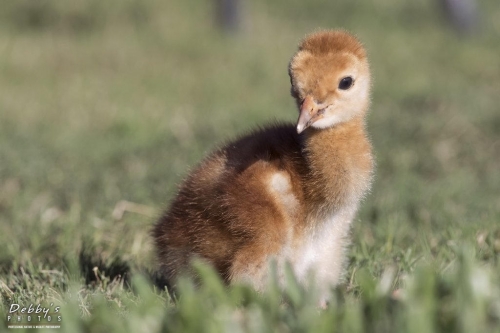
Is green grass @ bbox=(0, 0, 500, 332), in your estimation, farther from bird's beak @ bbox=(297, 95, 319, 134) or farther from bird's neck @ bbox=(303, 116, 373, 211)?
bird's beak @ bbox=(297, 95, 319, 134)

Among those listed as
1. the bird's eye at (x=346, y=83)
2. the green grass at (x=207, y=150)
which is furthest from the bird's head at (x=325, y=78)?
the green grass at (x=207, y=150)

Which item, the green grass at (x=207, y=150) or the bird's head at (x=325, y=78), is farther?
the bird's head at (x=325, y=78)

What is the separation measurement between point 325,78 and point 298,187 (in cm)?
47

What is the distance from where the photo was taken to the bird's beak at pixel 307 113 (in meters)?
3.30

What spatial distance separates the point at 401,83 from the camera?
9.86m

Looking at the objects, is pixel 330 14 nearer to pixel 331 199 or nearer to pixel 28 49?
pixel 28 49

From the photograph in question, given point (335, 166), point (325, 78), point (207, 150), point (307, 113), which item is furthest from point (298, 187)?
point (207, 150)

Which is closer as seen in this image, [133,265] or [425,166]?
[133,265]

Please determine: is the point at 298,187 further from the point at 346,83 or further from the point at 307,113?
the point at 346,83

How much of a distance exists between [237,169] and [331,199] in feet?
1.38

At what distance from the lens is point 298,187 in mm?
3416

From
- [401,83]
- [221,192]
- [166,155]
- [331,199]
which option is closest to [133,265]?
[221,192]

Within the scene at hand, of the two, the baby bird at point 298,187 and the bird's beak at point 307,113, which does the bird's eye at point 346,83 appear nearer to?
the baby bird at point 298,187

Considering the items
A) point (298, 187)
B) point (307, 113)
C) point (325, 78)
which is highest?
point (325, 78)
